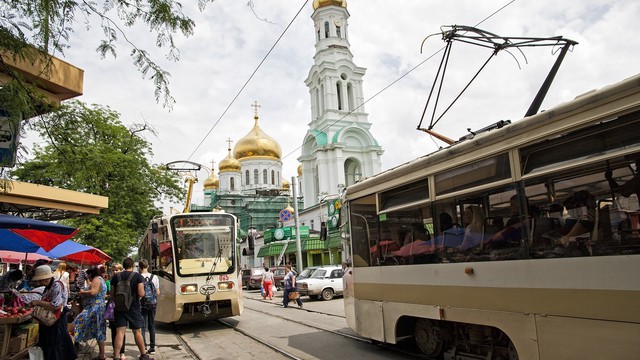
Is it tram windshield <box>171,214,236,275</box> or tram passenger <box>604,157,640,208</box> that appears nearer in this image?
tram passenger <box>604,157,640,208</box>

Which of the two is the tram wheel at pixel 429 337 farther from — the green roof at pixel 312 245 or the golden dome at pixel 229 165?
the golden dome at pixel 229 165

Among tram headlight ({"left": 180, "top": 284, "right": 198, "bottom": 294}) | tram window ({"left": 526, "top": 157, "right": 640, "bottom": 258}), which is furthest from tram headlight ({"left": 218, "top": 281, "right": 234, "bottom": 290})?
tram window ({"left": 526, "top": 157, "right": 640, "bottom": 258})

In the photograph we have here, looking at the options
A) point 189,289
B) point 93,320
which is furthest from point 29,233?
point 189,289

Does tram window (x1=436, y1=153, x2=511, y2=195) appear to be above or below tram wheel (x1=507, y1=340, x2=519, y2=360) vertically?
above

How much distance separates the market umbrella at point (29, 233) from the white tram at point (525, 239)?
5545 mm

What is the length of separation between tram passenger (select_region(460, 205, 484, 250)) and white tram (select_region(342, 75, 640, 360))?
0.02 metres

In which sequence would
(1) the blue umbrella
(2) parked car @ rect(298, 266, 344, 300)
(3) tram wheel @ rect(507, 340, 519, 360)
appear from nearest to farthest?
(3) tram wheel @ rect(507, 340, 519, 360)
(1) the blue umbrella
(2) parked car @ rect(298, 266, 344, 300)

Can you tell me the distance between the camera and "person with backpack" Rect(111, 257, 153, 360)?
296 inches

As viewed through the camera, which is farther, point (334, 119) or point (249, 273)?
point (334, 119)

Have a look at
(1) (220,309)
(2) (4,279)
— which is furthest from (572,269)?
(2) (4,279)

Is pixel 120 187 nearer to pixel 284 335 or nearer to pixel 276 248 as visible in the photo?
pixel 284 335

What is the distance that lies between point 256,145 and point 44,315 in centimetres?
6274

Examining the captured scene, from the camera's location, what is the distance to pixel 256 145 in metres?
68.6

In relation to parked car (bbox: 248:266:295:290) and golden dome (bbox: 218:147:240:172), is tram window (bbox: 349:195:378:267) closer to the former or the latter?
parked car (bbox: 248:266:295:290)
